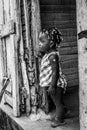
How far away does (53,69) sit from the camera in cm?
334

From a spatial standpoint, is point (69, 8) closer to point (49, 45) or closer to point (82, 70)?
point (49, 45)

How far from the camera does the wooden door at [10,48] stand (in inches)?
165

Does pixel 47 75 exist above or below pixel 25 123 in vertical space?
above

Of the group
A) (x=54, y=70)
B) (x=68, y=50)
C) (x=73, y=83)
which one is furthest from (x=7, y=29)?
(x=73, y=83)

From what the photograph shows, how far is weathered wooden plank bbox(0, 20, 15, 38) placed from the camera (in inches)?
165

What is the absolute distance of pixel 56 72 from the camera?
11.0ft

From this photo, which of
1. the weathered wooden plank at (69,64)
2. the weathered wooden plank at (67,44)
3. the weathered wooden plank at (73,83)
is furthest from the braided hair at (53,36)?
the weathered wooden plank at (73,83)

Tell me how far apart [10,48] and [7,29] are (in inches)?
13.3

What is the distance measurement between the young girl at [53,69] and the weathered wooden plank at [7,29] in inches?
32.6

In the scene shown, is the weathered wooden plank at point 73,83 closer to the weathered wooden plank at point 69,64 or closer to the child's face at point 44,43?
the weathered wooden plank at point 69,64

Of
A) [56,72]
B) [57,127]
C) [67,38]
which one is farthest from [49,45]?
[67,38]

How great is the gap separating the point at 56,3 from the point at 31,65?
1.30 m

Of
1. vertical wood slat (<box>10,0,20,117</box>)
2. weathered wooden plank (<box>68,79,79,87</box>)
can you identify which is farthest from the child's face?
weathered wooden plank (<box>68,79,79,87</box>)

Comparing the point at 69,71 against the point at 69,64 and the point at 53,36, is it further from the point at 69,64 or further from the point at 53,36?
the point at 53,36
